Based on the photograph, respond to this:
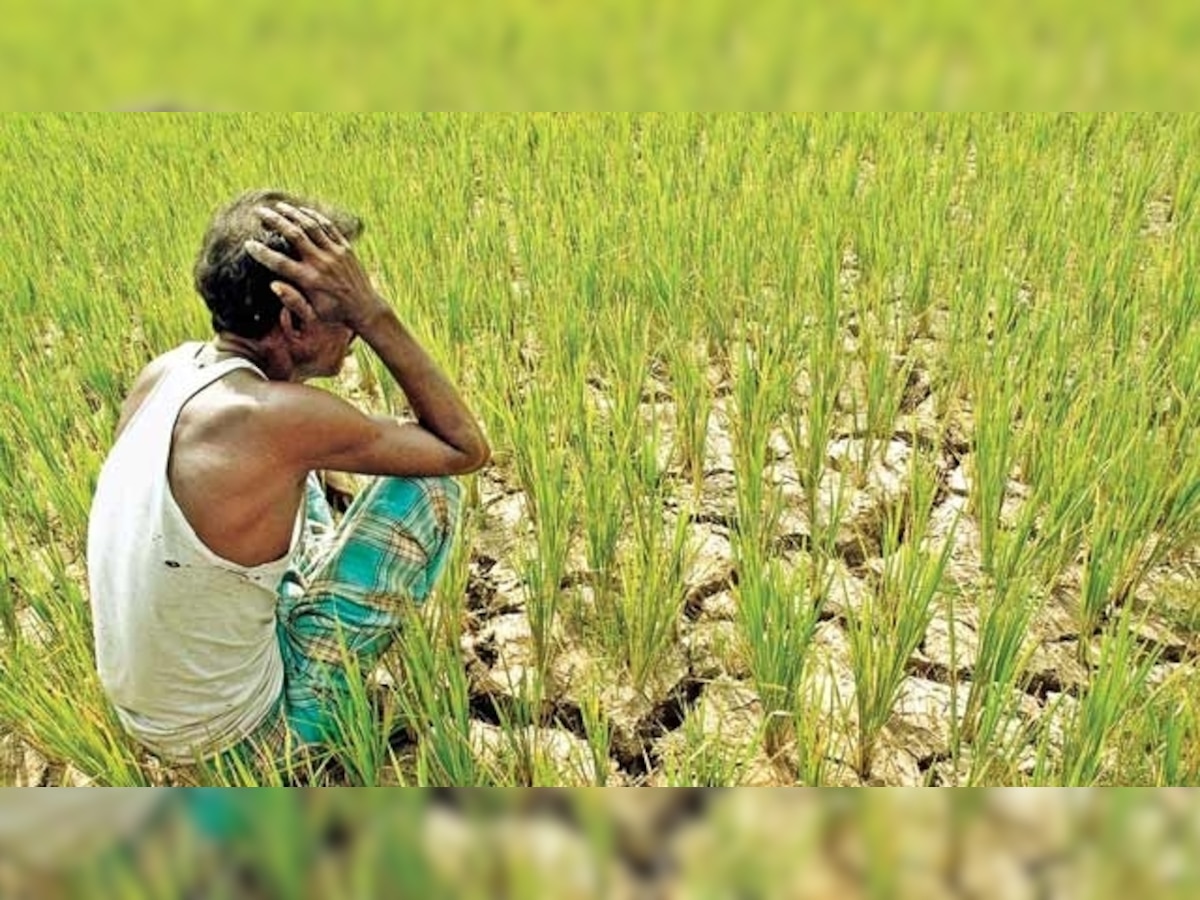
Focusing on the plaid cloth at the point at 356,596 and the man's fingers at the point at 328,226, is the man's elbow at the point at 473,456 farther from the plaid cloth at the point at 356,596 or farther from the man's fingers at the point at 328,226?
the man's fingers at the point at 328,226

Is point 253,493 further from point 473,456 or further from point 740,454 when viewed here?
point 740,454

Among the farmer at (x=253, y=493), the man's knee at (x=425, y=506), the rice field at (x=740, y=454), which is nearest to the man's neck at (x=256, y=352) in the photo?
the farmer at (x=253, y=493)

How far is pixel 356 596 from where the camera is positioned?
1310 mm

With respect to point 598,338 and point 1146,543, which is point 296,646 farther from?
point 1146,543

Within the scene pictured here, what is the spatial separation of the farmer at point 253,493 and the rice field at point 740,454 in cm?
9

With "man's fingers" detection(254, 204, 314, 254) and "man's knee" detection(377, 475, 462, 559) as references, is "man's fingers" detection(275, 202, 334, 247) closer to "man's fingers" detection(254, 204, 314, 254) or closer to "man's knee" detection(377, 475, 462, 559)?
"man's fingers" detection(254, 204, 314, 254)

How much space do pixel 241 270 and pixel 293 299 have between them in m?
0.08

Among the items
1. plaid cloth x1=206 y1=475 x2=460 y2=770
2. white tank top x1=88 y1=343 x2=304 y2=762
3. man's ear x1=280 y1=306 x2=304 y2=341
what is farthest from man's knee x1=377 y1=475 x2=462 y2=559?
man's ear x1=280 y1=306 x2=304 y2=341

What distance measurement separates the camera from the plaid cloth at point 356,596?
127 cm

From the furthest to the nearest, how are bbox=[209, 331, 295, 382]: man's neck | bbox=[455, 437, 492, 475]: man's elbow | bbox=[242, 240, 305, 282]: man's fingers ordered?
bbox=[455, 437, 492, 475]: man's elbow < bbox=[209, 331, 295, 382]: man's neck < bbox=[242, 240, 305, 282]: man's fingers

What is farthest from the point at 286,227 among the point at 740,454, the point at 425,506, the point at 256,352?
the point at 740,454

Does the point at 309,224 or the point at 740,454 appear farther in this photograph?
the point at 740,454

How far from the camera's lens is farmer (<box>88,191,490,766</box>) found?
3.59 ft

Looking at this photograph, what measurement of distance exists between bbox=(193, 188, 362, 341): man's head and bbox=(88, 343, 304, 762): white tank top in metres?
0.06
